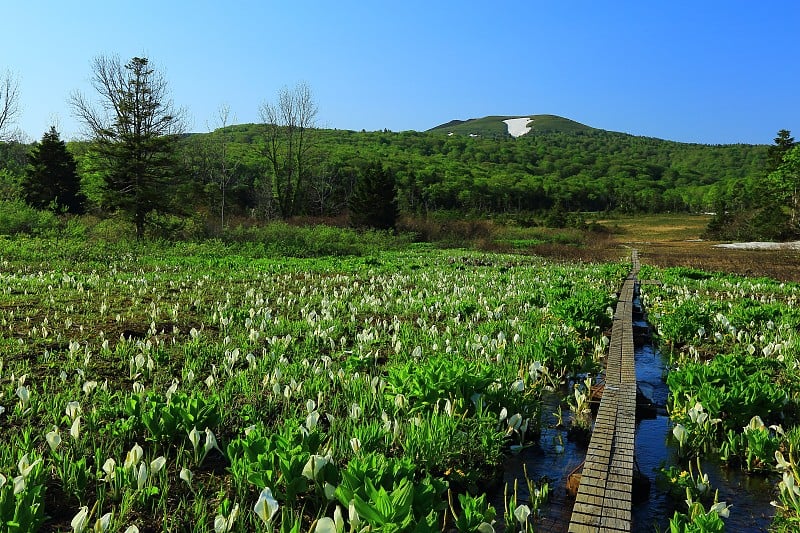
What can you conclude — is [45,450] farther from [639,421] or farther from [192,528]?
[639,421]

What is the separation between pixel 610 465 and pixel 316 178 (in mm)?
76384

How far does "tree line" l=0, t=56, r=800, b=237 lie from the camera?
27.9 m

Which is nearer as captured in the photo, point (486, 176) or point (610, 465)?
point (610, 465)

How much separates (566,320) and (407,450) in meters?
5.83

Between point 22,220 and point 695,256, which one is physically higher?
point 22,220

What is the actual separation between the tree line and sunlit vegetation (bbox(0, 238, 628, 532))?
1946cm

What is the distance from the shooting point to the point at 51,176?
4275 centimetres

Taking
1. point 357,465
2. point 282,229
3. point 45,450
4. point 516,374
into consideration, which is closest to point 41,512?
point 45,450

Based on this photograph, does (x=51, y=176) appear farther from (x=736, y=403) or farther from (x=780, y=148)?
(x=780, y=148)

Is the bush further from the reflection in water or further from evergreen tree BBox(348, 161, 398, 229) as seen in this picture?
the reflection in water

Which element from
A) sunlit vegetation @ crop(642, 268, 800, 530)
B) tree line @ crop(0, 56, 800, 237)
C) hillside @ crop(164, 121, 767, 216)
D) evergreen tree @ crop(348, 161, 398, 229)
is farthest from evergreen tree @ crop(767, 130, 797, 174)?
sunlit vegetation @ crop(642, 268, 800, 530)

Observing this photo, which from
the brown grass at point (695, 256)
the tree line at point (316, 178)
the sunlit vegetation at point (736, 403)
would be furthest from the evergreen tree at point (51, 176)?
the sunlit vegetation at point (736, 403)

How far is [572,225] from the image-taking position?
2837 inches

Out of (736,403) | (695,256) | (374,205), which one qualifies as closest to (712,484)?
(736,403)
